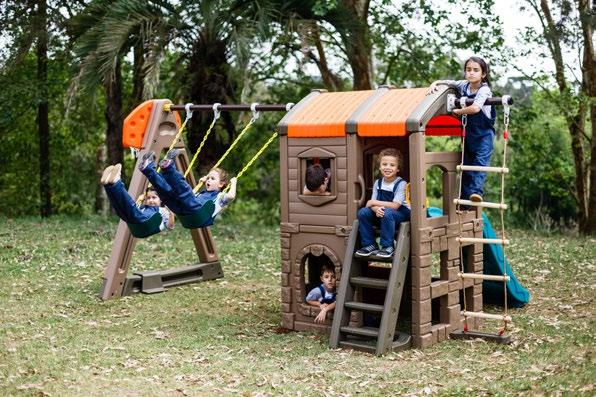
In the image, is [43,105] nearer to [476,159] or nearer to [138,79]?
[138,79]

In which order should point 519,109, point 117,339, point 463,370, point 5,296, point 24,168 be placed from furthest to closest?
point 24,168
point 519,109
point 5,296
point 117,339
point 463,370

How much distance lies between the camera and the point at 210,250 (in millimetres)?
11094

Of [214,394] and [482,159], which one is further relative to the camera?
[482,159]

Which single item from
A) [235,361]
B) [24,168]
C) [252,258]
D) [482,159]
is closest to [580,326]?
[482,159]

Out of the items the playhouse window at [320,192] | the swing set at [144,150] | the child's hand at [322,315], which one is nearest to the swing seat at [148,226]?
the swing set at [144,150]

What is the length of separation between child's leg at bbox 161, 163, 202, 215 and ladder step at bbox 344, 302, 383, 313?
6.06 ft

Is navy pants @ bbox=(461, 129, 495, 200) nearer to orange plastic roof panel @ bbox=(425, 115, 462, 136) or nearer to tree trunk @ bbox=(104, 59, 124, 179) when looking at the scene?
orange plastic roof panel @ bbox=(425, 115, 462, 136)

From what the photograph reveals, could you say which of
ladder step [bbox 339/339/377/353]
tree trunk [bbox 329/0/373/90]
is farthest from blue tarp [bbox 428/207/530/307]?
tree trunk [bbox 329/0/373/90]

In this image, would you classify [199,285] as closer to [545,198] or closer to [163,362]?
[163,362]

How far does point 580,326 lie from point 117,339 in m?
4.60

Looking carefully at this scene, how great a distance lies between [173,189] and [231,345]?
5.24 ft

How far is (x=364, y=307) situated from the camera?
7.40m

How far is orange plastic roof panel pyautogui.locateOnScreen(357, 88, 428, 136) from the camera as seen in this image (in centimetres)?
738

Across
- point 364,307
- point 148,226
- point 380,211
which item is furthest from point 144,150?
point 364,307
